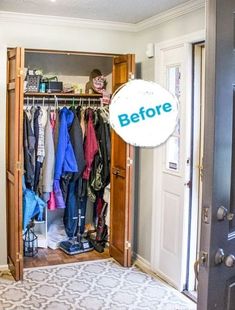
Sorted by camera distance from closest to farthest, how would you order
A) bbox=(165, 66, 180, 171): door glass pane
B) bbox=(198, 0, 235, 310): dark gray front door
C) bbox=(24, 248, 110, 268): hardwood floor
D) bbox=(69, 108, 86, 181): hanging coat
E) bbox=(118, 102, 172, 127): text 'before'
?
bbox=(198, 0, 235, 310): dark gray front door
bbox=(165, 66, 180, 171): door glass pane
bbox=(118, 102, 172, 127): text 'before'
bbox=(24, 248, 110, 268): hardwood floor
bbox=(69, 108, 86, 181): hanging coat

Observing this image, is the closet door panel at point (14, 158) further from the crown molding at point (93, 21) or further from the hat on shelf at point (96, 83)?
the hat on shelf at point (96, 83)

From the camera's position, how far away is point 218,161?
1.47 metres

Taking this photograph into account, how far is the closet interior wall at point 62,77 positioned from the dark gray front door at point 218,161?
2750 mm

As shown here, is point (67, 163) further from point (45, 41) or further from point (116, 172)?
point (45, 41)

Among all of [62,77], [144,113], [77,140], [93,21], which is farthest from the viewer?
[62,77]

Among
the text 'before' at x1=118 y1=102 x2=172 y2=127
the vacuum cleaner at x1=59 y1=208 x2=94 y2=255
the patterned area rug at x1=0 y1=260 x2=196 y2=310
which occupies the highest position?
the text 'before' at x1=118 y1=102 x2=172 y2=127

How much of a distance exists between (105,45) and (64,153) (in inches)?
43.4

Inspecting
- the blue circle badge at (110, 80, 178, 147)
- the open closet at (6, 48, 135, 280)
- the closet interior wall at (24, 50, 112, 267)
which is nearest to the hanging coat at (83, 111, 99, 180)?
the open closet at (6, 48, 135, 280)

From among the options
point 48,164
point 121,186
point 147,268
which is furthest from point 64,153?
point 147,268

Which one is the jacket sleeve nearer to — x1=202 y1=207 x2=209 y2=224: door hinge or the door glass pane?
the door glass pane

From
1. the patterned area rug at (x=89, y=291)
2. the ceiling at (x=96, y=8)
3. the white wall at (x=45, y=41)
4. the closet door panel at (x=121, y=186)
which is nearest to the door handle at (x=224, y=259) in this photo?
the patterned area rug at (x=89, y=291)

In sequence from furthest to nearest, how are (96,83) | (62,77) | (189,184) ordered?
(62,77) → (96,83) → (189,184)

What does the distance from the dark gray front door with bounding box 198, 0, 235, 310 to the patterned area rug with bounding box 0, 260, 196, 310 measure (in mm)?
1742

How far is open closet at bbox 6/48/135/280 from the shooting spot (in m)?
3.67
